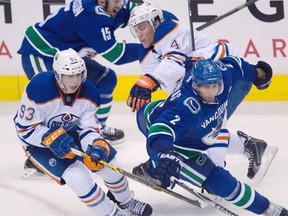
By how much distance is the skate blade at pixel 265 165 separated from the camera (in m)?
4.69

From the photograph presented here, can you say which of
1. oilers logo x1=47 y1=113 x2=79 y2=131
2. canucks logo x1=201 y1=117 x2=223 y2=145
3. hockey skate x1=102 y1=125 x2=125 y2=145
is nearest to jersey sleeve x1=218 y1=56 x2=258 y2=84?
canucks logo x1=201 y1=117 x2=223 y2=145

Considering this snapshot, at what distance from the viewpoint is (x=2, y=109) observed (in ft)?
20.4

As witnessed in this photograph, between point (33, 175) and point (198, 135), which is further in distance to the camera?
point (33, 175)

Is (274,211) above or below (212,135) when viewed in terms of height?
below

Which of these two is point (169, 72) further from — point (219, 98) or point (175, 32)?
point (219, 98)

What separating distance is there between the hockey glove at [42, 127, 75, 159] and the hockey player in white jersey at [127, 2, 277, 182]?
0.49m

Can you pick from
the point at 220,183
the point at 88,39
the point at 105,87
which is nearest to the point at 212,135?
the point at 220,183

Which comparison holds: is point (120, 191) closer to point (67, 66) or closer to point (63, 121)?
point (63, 121)

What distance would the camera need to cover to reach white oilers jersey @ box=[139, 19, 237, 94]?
4.59m

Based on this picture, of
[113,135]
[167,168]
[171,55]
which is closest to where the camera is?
[167,168]

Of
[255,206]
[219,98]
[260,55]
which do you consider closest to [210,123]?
[219,98]

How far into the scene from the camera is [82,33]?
16.8 feet

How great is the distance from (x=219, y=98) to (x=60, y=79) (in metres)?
0.73

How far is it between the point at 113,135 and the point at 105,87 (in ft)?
1.02
